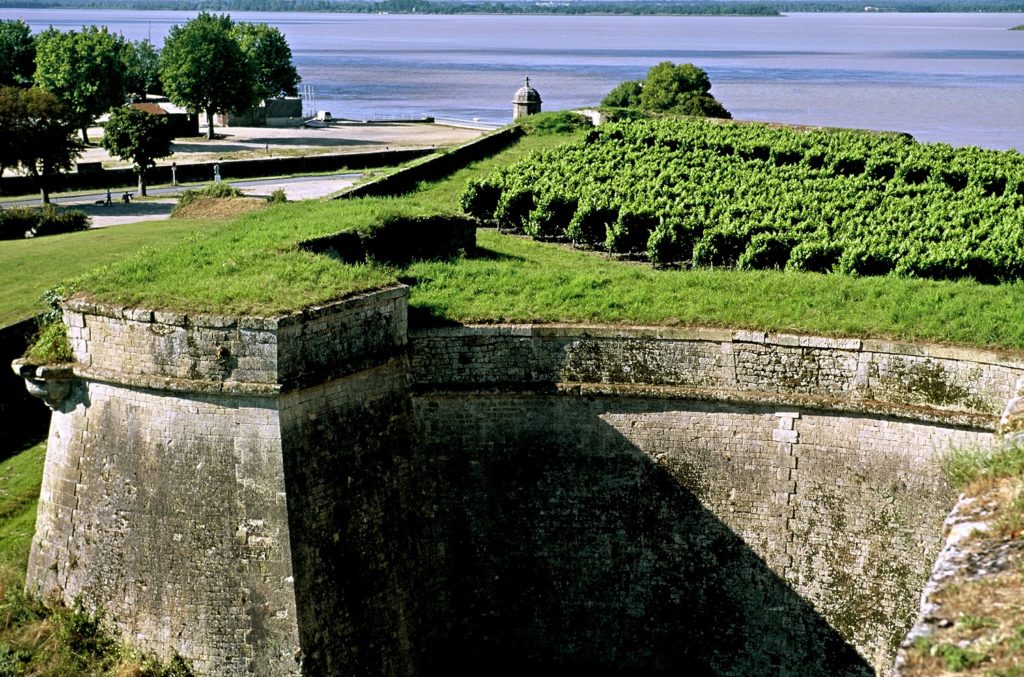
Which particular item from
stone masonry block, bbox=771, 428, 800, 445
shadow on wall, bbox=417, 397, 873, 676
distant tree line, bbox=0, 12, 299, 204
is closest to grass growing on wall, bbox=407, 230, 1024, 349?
stone masonry block, bbox=771, 428, 800, 445

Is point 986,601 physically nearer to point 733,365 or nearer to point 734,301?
point 733,365

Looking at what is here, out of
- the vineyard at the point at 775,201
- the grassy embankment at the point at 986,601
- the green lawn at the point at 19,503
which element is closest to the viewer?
the grassy embankment at the point at 986,601

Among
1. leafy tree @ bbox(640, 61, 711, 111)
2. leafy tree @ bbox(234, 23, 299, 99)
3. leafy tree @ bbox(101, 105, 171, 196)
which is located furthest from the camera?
leafy tree @ bbox(234, 23, 299, 99)

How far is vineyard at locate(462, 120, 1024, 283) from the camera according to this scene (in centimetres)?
1900

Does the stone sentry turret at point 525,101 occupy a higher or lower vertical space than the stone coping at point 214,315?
higher

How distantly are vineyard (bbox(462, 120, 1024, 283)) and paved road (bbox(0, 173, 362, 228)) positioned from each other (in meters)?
13.6

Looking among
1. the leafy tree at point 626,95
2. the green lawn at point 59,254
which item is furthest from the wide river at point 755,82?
the green lawn at point 59,254

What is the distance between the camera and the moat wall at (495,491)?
1280 centimetres

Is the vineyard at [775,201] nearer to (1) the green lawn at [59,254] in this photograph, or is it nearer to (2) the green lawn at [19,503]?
(1) the green lawn at [59,254]

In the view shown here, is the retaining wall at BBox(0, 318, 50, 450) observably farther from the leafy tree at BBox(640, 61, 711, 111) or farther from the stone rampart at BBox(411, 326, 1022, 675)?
the leafy tree at BBox(640, 61, 711, 111)

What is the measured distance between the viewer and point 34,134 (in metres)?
46.4

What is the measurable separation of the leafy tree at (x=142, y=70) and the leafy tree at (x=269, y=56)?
7.97 meters

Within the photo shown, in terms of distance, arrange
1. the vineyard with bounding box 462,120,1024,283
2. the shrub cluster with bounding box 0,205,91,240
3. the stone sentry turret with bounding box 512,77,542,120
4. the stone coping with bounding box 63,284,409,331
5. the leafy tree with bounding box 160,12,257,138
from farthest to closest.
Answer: the leafy tree with bounding box 160,12,257,138, the stone sentry turret with bounding box 512,77,542,120, the shrub cluster with bounding box 0,205,91,240, the vineyard with bounding box 462,120,1024,283, the stone coping with bounding box 63,284,409,331

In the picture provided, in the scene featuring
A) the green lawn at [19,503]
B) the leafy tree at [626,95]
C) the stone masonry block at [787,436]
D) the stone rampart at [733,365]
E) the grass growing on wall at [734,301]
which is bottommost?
the green lawn at [19,503]
